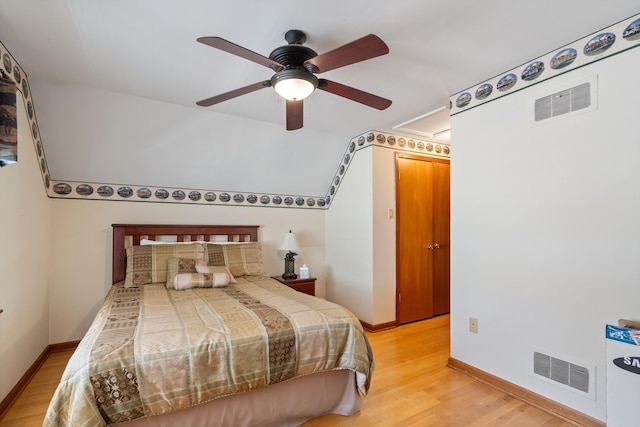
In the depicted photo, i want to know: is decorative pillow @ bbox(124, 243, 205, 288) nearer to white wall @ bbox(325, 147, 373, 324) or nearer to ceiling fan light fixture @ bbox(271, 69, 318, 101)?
white wall @ bbox(325, 147, 373, 324)

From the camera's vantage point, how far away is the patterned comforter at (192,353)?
4.57ft

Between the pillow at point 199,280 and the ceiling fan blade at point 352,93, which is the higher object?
the ceiling fan blade at point 352,93

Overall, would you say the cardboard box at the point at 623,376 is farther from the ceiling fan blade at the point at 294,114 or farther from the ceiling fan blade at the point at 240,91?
the ceiling fan blade at the point at 240,91

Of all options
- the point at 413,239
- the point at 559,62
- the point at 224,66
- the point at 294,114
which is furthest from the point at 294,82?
the point at 413,239

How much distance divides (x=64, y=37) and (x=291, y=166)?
8.09 ft

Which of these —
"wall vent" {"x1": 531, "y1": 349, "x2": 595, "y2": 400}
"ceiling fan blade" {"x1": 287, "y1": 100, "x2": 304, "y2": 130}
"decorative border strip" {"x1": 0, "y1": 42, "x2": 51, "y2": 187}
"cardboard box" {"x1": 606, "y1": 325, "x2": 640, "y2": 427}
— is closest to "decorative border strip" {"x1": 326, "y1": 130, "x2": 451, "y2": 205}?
"ceiling fan blade" {"x1": 287, "y1": 100, "x2": 304, "y2": 130}

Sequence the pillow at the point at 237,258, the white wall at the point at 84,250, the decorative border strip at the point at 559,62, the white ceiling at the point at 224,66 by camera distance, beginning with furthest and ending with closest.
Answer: the pillow at the point at 237,258 < the white wall at the point at 84,250 < the decorative border strip at the point at 559,62 < the white ceiling at the point at 224,66

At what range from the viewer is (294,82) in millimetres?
1800

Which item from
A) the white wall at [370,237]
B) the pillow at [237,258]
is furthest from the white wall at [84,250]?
the white wall at [370,237]

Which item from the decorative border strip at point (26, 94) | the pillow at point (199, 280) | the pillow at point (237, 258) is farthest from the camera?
the pillow at point (237, 258)

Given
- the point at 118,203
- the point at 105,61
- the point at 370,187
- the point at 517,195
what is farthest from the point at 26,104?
the point at 517,195

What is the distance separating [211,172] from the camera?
12.0 ft

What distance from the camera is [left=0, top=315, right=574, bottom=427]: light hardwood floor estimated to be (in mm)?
2012

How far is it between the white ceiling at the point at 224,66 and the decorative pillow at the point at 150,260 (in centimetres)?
81
